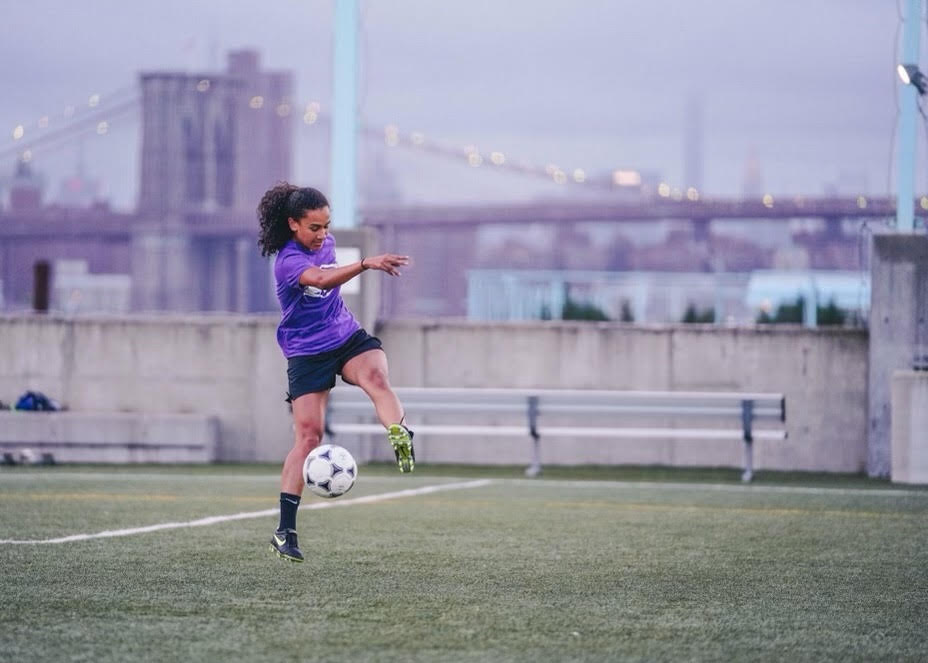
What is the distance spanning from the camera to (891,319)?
14102mm

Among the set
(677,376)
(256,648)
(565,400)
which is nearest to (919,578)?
(256,648)

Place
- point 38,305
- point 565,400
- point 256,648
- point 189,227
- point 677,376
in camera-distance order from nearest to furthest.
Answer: point 256,648
point 565,400
point 677,376
point 38,305
point 189,227

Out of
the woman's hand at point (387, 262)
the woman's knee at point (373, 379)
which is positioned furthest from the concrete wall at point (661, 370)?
the woman's hand at point (387, 262)

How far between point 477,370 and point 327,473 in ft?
28.1

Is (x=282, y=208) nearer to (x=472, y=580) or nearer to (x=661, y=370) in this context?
(x=472, y=580)

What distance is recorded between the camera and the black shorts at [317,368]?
277 inches

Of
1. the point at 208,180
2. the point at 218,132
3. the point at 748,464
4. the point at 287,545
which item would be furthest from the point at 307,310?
the point at 218,132

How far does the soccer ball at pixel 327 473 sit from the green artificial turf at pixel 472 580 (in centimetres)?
34

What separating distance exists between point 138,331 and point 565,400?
484cm

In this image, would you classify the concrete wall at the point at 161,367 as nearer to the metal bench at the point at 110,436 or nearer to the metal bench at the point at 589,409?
the metal bench at the point at 110,436

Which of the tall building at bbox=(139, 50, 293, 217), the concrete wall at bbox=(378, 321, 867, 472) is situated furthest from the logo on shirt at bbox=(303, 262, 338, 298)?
the tall building at bbox=(139, 50, 293, 217)

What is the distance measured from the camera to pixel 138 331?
15891 millimetres

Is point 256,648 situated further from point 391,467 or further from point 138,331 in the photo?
point 138,331

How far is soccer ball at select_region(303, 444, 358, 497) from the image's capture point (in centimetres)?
702
